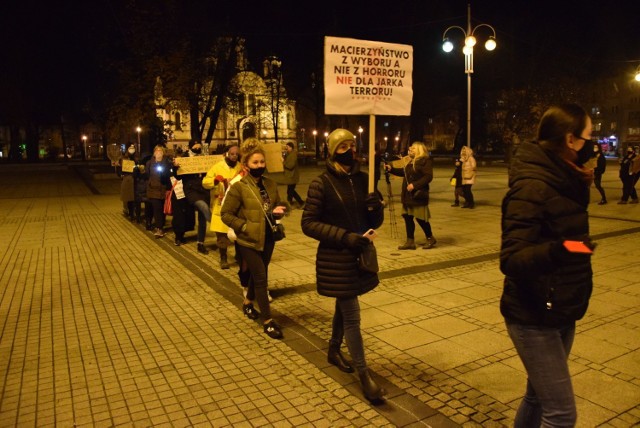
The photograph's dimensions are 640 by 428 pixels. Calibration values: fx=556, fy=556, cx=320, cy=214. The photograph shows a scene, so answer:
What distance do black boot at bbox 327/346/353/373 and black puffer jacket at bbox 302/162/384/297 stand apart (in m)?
0.90

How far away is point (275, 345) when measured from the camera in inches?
205

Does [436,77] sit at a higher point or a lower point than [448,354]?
higher

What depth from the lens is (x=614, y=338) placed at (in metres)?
5.15

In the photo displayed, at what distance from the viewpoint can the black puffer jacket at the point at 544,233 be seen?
243cm

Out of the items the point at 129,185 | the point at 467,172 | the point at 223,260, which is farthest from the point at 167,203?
the point at 467,172

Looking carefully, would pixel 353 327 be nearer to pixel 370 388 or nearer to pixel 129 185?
pixel 370 388

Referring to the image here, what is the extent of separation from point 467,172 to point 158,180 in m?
8.21

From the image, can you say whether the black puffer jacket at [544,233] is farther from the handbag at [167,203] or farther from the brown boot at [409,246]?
the handbag at [167,203]

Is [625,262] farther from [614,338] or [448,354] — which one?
[448,354]

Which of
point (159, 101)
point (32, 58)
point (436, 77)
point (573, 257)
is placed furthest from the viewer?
point (32, 58)

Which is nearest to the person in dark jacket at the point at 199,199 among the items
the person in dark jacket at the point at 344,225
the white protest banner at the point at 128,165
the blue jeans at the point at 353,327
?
the white protest banner at the point at 128,165

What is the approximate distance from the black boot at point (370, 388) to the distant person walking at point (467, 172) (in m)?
11.7

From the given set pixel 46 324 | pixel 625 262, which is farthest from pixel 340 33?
pixel 46 324

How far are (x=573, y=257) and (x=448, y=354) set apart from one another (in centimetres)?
284
